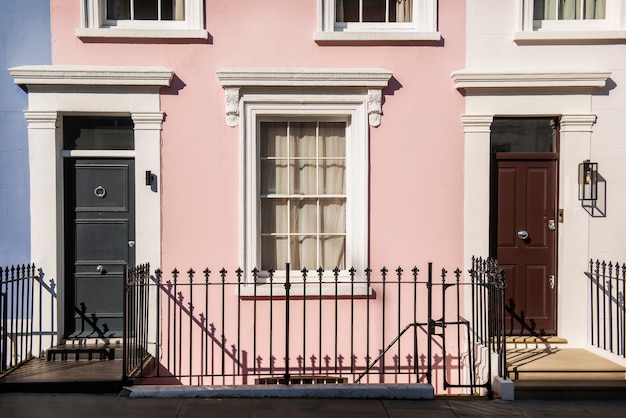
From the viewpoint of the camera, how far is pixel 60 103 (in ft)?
22.7

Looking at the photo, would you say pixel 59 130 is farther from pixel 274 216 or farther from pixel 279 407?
pixel 279 407

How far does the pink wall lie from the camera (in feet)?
23.1

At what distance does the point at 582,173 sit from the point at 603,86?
1058 mm

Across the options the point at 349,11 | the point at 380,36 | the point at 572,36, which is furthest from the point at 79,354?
the point at 572,36

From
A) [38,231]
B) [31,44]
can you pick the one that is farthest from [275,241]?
[31,44]

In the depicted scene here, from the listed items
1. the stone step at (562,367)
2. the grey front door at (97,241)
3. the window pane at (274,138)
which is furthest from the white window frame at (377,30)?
the stone step at (562,367)

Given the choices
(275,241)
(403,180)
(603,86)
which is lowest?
(275,241)

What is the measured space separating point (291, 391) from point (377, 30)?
430 centimetres

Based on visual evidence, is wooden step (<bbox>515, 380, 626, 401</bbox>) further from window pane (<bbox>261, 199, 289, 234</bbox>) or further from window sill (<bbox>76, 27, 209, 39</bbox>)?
window sill (<bbox>76, 27, 209, 39</bbox>)

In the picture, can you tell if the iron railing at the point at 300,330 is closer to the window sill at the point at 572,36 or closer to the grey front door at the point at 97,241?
the grey front door at the point at 97,241

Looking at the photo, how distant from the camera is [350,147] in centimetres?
721

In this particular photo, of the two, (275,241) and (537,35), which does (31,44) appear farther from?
(537,35)

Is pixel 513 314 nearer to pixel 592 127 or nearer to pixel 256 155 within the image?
pixel 592 127

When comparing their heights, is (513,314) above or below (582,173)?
below
